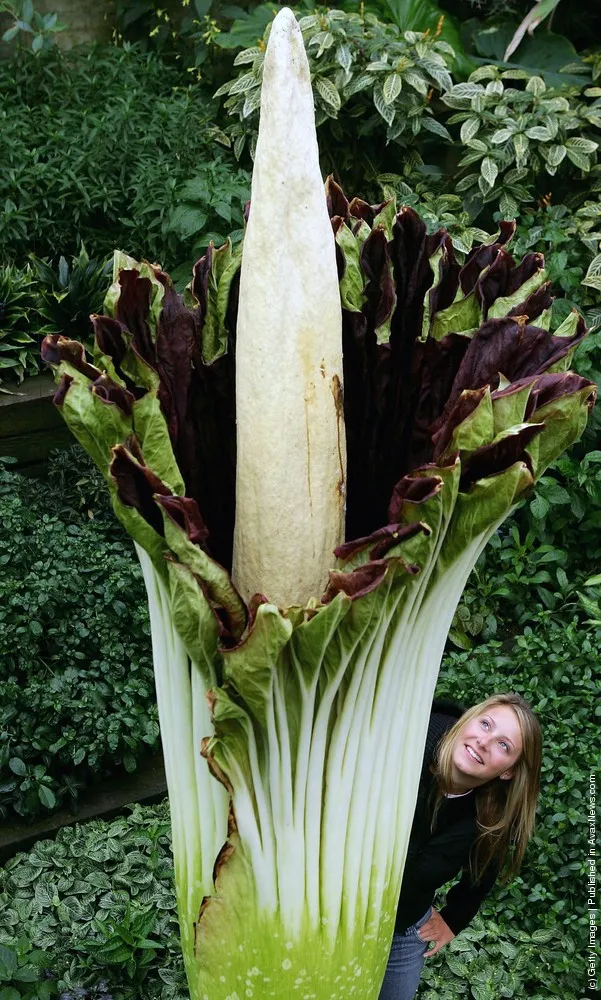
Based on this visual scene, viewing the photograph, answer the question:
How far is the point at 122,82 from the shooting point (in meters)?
4.12

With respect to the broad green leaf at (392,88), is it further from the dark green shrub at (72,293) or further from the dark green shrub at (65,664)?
the dark green shrub at (65,664)

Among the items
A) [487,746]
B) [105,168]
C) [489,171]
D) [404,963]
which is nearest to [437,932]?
[404,963]

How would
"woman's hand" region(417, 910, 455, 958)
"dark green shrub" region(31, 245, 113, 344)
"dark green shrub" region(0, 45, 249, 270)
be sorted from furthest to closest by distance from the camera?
"dark green shrub" region(0, 45, 249, 270)
"dark green shrub" region(31, 245, 113, 344)
"woman's hand" region(417, 910, 455, 958)

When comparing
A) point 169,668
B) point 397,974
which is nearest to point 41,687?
point 397,974

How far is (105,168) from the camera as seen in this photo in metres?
3.76

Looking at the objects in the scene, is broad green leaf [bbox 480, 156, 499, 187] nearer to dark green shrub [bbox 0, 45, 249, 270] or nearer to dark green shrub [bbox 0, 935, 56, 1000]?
dark green shrub [bbox 0, 45, 249, 270]

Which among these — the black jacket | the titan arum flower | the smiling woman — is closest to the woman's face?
the smiling woman

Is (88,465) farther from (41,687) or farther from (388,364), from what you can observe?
(388,364)

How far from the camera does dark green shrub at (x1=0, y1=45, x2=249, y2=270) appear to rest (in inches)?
142

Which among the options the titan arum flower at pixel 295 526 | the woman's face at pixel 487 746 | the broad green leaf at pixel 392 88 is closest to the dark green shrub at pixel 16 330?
the broad green leaf at pixel 392 88

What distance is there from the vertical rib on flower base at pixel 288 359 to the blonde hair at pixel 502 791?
2.98ft

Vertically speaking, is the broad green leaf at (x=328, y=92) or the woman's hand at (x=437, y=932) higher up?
the broad green leaf at (x=328, y=92)

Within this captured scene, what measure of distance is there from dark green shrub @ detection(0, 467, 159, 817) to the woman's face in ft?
4.21

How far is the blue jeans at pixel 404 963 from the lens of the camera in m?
2.18
